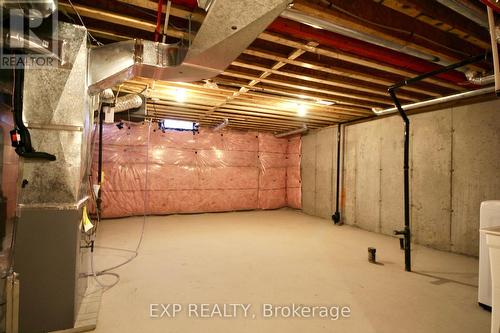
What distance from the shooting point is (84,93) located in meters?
1.74

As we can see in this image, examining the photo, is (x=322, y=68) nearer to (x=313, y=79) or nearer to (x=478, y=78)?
(x=313, y=79)

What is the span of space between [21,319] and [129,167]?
13.9 feet

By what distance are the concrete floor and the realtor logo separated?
1818 millimetres

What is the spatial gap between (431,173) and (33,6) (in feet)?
15.3

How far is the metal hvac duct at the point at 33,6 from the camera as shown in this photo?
1.29 metres

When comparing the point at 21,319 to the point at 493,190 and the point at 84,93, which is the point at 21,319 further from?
the point at 493,190

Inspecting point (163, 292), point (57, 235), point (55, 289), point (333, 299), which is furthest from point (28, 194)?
point (333, 299)

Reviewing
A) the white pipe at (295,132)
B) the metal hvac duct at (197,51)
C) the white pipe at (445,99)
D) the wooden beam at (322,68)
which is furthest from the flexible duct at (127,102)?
the white pipe at (295,132)

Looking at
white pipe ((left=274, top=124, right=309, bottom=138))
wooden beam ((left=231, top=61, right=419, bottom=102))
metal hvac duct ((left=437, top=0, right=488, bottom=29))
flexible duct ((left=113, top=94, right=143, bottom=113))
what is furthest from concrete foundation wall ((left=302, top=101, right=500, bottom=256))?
flexible duct ((left=113, top=94, right=143, bottom=113))

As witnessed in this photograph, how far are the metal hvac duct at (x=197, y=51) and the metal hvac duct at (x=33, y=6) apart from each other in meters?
0.50

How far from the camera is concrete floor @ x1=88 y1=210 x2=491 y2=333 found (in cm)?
184

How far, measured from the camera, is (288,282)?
8.16 ft

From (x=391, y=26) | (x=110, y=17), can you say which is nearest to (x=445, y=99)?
(x=391, y=26)

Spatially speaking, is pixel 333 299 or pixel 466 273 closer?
pixel 333 299
